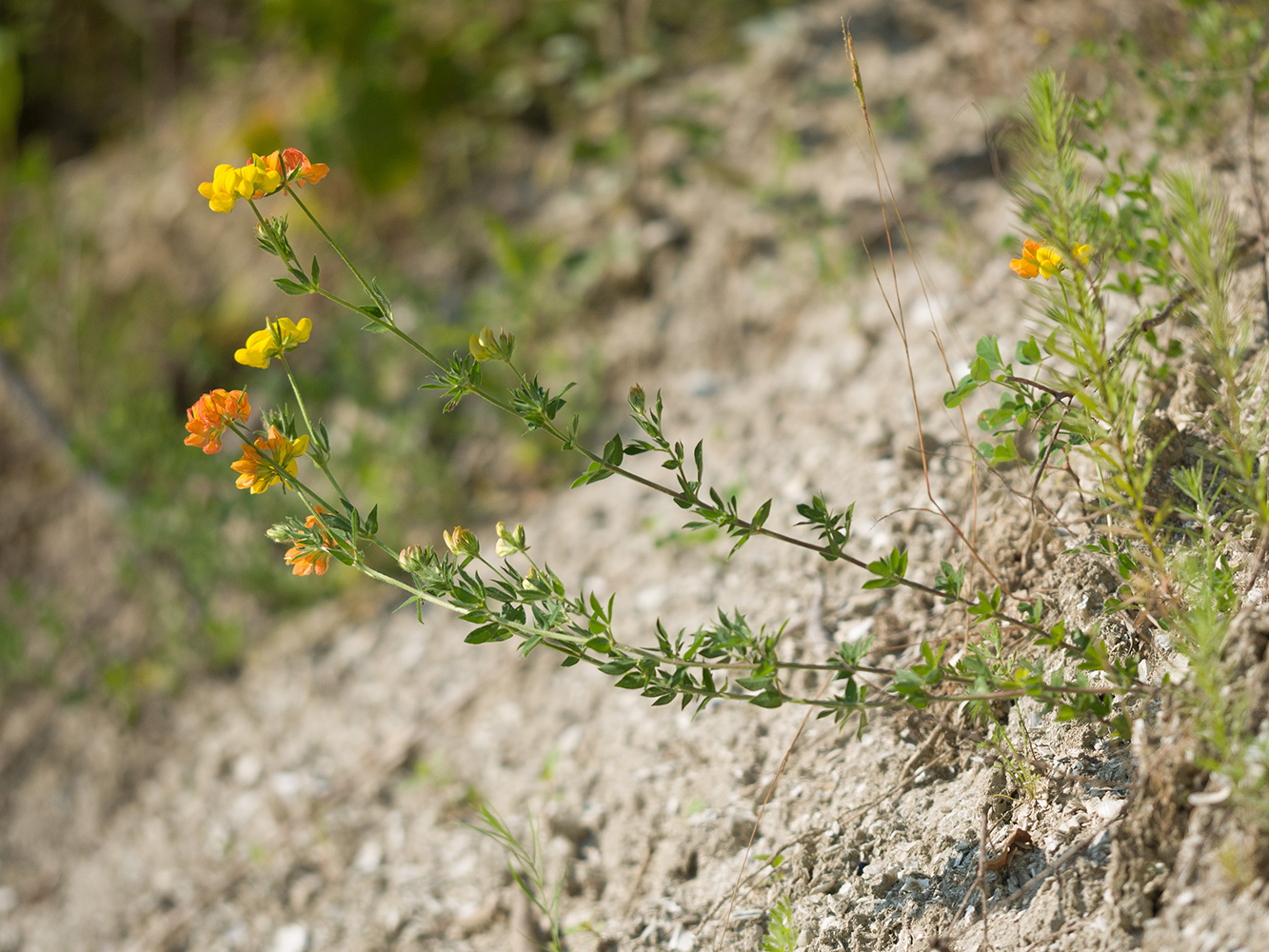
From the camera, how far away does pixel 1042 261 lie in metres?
1.19

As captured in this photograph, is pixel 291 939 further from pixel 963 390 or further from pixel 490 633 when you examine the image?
pixel 963 390

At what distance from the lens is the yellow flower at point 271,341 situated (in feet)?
3.99

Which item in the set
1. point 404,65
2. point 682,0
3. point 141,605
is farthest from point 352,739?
point 682,0

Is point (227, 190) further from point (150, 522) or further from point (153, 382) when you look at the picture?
point (153, 382)

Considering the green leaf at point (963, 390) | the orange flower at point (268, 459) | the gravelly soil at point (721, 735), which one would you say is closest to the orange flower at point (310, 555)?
the orange flower at point (268, 459)

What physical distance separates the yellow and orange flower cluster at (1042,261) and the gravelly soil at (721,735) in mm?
Result: 468

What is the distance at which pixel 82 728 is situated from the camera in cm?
301

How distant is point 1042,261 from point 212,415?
3.75ft

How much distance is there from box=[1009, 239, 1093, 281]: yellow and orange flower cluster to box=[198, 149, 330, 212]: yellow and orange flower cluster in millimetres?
956

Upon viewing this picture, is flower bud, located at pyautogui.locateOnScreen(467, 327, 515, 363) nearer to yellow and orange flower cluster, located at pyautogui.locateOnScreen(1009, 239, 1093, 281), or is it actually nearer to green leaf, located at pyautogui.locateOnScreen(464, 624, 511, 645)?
green leaf, located at pyautogui.locateOnScreen(464, 624, 511, 645)

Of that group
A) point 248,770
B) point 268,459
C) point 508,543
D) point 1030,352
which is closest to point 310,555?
point 268,459

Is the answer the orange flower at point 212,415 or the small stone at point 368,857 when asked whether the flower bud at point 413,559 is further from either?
the small stone at point 368,857

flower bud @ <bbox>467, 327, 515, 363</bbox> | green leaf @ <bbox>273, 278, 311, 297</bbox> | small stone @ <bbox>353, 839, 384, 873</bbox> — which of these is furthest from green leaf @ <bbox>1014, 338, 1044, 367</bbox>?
small stone @ <bbox>353, 839, 384, 873</bbox>

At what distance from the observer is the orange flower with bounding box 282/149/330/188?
1186mm
